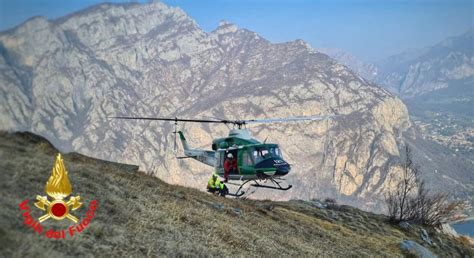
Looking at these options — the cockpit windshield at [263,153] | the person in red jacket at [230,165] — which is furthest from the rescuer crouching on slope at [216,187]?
the cockpit windshield at [263,153]

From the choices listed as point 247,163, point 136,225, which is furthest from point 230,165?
point 136,225

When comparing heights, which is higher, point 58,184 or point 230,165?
point 230,165

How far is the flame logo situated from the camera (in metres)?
9.10

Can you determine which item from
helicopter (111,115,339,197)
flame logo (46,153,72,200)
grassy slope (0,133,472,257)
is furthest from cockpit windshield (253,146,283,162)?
flame logo (46,153,72,200)

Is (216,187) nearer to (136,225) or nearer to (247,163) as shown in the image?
(247,163)

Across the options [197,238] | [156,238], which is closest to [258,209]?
[197,238]

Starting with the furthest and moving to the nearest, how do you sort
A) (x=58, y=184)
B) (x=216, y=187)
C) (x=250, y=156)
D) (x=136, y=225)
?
(x=216, y=187) < (x=250, y=156) < (x=136, y=225) < (x=58, y=184)

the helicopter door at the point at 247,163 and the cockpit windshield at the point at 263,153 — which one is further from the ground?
the cockpit windshield at the point at 263,153

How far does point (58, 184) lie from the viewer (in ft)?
30.1

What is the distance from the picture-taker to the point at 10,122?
31.1 ft

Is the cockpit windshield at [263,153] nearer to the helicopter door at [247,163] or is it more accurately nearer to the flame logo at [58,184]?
the helicopter door at [247,163]

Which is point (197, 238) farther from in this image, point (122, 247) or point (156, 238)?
point (122, 247)

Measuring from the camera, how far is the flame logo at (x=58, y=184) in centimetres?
910

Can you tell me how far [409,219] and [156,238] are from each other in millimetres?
38943
